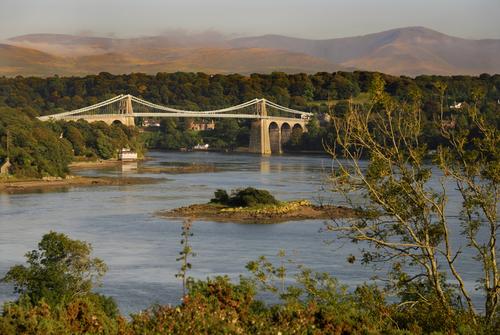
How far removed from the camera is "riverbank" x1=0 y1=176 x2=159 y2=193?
3875cm

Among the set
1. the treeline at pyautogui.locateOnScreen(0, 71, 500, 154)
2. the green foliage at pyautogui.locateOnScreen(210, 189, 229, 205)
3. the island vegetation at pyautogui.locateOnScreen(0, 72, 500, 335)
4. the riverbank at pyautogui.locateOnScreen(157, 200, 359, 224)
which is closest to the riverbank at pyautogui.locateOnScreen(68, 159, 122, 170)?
the green foliage at pyautogui.locateOnScreen(210, 189, 229, 205)

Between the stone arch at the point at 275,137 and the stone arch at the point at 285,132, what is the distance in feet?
1.52

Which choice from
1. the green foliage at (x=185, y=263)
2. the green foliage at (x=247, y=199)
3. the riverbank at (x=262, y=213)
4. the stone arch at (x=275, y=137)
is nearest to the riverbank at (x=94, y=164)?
the green foliage at (x=247, y=199)

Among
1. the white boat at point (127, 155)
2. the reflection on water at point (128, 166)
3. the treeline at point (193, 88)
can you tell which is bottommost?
the reflection on water at point (128, 166)

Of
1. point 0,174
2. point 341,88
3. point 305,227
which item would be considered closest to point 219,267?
point 305,227

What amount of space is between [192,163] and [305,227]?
32294mm

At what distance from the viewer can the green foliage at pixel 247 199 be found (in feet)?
103

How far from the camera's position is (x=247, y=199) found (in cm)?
3155

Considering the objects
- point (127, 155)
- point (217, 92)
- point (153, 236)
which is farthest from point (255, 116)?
point (153, 236)

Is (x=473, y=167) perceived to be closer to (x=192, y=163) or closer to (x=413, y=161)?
(x=413, y=161)

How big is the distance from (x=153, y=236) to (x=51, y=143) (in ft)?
77.7

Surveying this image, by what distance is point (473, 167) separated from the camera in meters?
9.55

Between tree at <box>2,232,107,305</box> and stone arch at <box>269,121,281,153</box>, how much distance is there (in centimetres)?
6652

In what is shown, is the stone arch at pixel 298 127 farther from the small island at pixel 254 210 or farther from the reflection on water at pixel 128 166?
the small island at pixel 254 210
